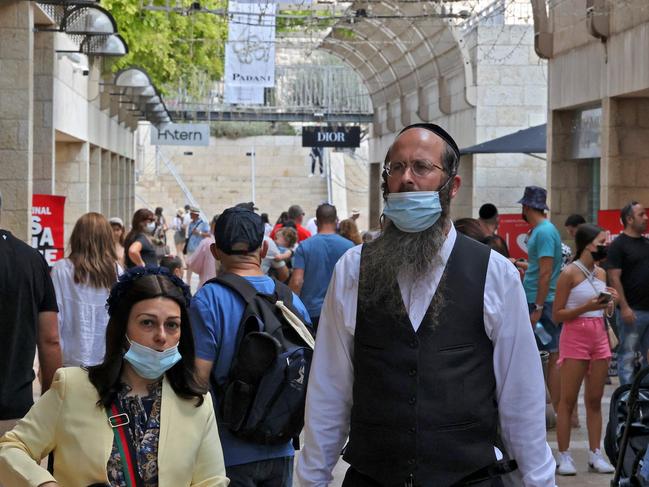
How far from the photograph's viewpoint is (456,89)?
91.9 feet

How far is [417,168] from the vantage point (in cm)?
388

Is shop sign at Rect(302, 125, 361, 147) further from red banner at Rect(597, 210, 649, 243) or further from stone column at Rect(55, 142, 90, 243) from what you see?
red banner at Rect(597, 210, 649, 243)

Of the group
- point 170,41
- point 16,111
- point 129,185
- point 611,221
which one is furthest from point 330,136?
point 611,221

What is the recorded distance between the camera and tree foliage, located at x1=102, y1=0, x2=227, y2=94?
26.2 m

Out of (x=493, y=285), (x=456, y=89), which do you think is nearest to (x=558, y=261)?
(x=493, y=285)

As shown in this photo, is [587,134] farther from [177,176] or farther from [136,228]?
[177,176]

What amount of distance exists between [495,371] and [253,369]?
1575 mm

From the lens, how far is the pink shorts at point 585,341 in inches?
362

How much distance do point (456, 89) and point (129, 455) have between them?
24.7 m

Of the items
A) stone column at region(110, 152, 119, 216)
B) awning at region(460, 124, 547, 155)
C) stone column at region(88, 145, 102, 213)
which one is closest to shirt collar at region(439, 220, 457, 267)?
awning at region(460, 124, 547, 155)

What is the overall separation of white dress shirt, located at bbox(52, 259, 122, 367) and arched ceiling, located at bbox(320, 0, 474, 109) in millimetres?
16156

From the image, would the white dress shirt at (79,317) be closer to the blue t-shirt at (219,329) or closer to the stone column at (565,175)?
the blue t-shirt at (219,329)

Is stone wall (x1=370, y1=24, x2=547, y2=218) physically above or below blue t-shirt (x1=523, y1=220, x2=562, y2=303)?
above

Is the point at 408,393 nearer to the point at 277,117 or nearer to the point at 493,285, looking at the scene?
the point at 493,285
